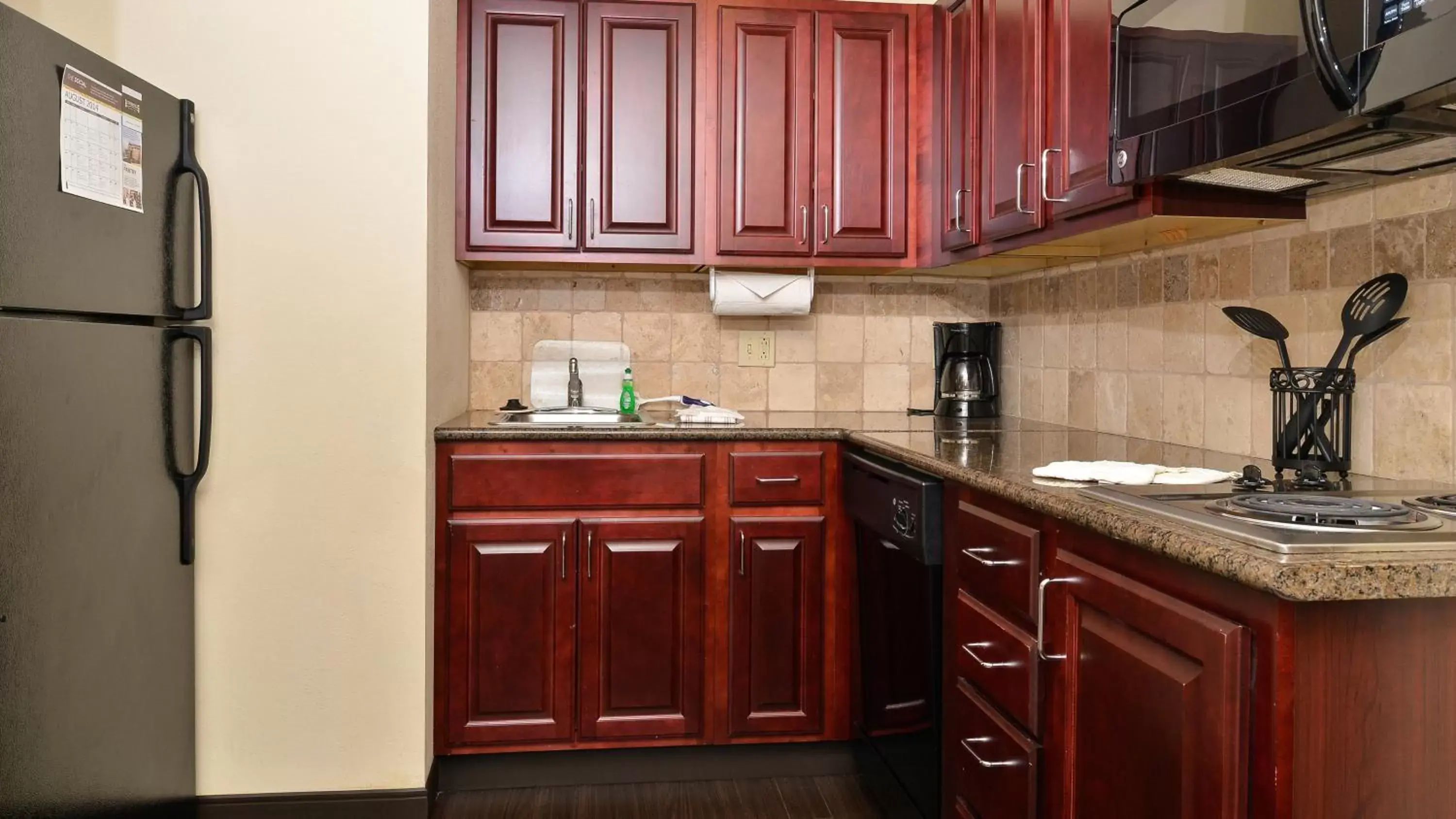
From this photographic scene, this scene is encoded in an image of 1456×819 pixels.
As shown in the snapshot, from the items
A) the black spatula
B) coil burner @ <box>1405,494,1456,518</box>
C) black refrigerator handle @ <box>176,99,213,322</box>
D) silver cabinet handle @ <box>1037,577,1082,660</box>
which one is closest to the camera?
coil burner @ <box>1405,494,1456,518</box>

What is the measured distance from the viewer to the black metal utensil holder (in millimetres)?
1524

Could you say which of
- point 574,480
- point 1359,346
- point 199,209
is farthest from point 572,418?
point 1359,346

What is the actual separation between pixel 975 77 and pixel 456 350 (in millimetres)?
1541

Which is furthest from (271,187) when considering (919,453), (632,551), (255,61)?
(919,453)

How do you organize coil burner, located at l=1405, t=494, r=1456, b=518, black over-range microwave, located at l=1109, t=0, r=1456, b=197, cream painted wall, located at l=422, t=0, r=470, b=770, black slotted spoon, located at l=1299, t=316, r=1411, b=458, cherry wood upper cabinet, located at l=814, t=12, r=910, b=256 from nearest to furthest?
black over-range microwave, located at l=1109, t=0, r=1456, b=197 → coil burner, located at l=1405, t=494, r=1456, b=518 → black slotted spoon, located at l=1299, t=316, r=1411, b=458 → cream painted wall, located at l=422, t=0, r=470, b=770 → cherry wood upper cabinet, located at l=814, t=12, r=910, b=256

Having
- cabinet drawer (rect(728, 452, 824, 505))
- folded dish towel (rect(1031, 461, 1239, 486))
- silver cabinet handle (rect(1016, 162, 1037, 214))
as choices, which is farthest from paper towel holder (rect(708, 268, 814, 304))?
folded dish towel (rect(1031, 461, 1239, 486))

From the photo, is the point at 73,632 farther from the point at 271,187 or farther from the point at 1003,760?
the point at 1003,760

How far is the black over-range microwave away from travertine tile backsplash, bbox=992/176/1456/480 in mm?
109

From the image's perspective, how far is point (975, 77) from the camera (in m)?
2.47

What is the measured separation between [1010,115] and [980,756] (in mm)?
1414

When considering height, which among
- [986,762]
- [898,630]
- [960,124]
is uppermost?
[960,124]

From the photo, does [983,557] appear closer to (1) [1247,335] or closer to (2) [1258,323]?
(2) [1258,323]

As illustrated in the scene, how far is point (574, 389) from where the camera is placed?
9.64ft

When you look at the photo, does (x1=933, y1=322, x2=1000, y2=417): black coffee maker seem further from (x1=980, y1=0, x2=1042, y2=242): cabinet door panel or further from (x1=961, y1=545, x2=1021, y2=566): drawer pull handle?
(x1=961, y1=545, x2=1021, y2=566): drawer pull handle
